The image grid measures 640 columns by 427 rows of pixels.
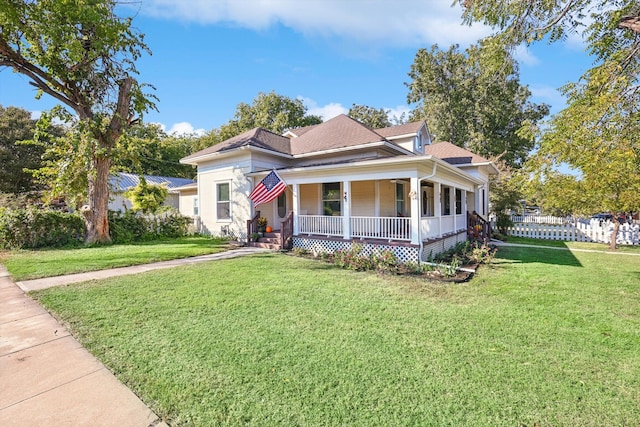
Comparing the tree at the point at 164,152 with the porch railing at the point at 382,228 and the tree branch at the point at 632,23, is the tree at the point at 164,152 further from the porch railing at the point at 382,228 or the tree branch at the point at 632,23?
the tree branch at the point at 632,23

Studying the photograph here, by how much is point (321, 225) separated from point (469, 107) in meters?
27.2

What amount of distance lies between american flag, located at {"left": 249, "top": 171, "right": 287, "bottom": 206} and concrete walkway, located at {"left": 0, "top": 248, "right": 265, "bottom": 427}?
7169 mm

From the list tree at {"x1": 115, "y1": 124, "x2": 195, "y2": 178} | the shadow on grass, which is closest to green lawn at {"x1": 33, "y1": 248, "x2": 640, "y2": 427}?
the shadow on grass

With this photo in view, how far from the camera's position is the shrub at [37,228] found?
34.5 ft

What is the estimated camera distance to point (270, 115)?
107 feet

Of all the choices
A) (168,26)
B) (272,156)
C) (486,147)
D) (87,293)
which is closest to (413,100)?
(486,147)

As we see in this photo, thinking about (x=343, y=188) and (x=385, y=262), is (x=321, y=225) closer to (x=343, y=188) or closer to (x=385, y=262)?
(x=343, y=188)

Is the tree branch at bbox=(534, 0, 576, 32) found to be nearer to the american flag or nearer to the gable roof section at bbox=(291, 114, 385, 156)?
the gable roof section at bbox=(291, 114, 385, 156)

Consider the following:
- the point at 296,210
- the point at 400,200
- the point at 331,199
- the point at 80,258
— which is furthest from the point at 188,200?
the point at 400,200

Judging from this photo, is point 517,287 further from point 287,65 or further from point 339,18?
point 287,65

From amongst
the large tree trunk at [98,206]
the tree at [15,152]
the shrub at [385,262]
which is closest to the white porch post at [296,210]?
the shrub at [385,262]

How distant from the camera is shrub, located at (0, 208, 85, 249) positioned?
10.5 m

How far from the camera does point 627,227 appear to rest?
14.4 metres

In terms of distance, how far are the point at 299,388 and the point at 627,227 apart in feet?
62.8
